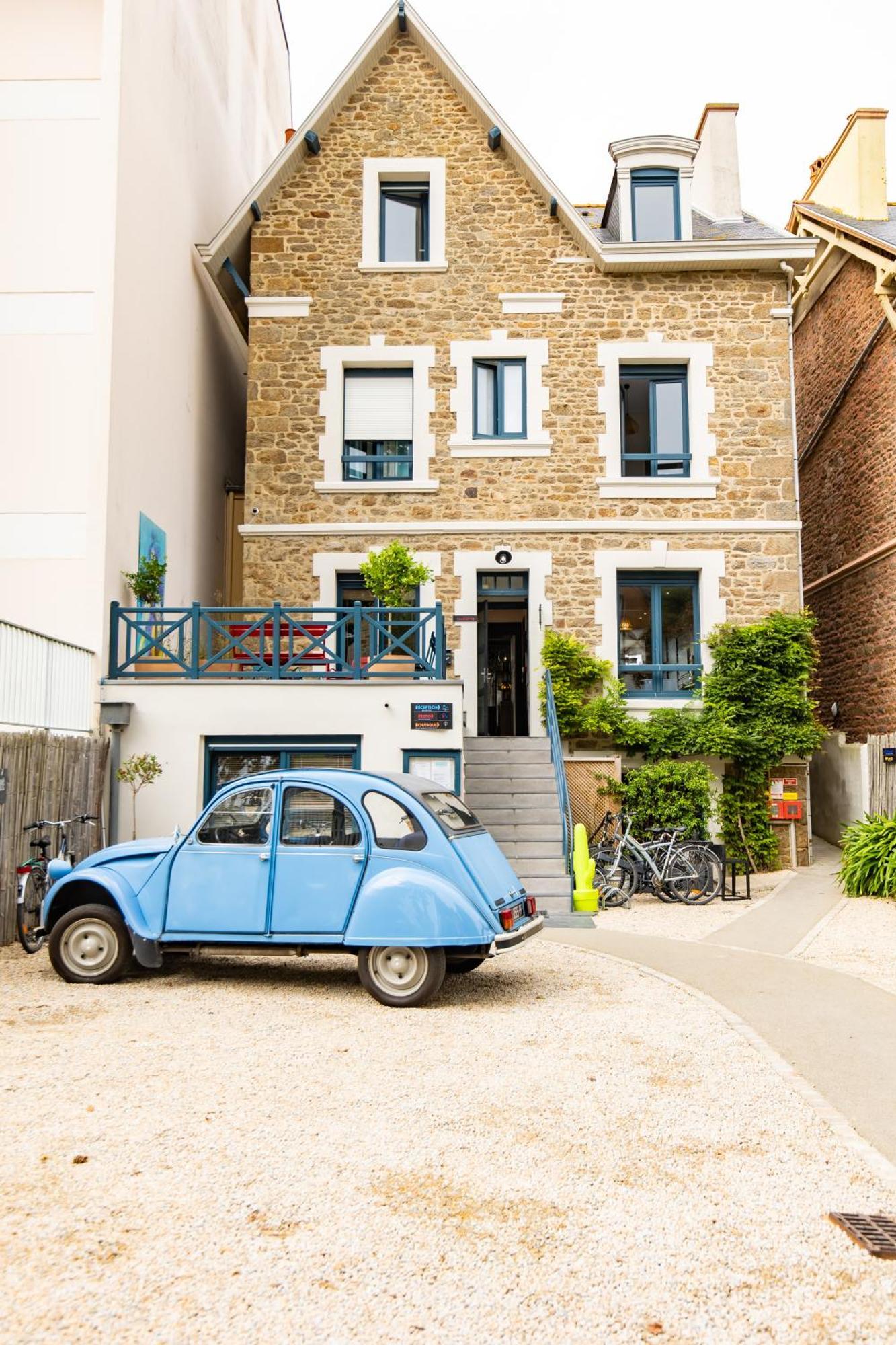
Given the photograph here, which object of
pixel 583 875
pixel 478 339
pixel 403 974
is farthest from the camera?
pixel 478 339

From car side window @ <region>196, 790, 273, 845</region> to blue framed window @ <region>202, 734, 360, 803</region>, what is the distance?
5098mm

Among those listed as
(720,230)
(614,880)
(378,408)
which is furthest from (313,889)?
(720,230)

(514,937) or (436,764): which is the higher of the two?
(436,764)

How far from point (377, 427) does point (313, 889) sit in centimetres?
1026

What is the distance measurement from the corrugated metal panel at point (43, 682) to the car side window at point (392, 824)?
4346 millimetres

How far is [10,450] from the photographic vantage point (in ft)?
41.1

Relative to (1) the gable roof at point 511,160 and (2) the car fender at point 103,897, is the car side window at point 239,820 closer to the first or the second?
(2) the car fender at point 103,897

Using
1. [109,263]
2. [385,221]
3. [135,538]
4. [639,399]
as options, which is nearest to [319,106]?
[385,221]

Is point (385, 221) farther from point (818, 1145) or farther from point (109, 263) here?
point (818, 1145)

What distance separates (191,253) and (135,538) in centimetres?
519

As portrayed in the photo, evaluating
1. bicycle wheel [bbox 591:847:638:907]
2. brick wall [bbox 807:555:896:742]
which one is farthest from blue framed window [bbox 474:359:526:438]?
bicycle wheel [bbox 591:847:638:907]

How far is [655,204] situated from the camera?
16562mm

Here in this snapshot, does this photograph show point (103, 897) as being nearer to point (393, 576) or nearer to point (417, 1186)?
point (417, 1186)

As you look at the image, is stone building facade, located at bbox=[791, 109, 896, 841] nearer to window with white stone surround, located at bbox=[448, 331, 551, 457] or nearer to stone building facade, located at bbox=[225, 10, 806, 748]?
stone building facade, located at bbox=[225, 10, 806, 748]
